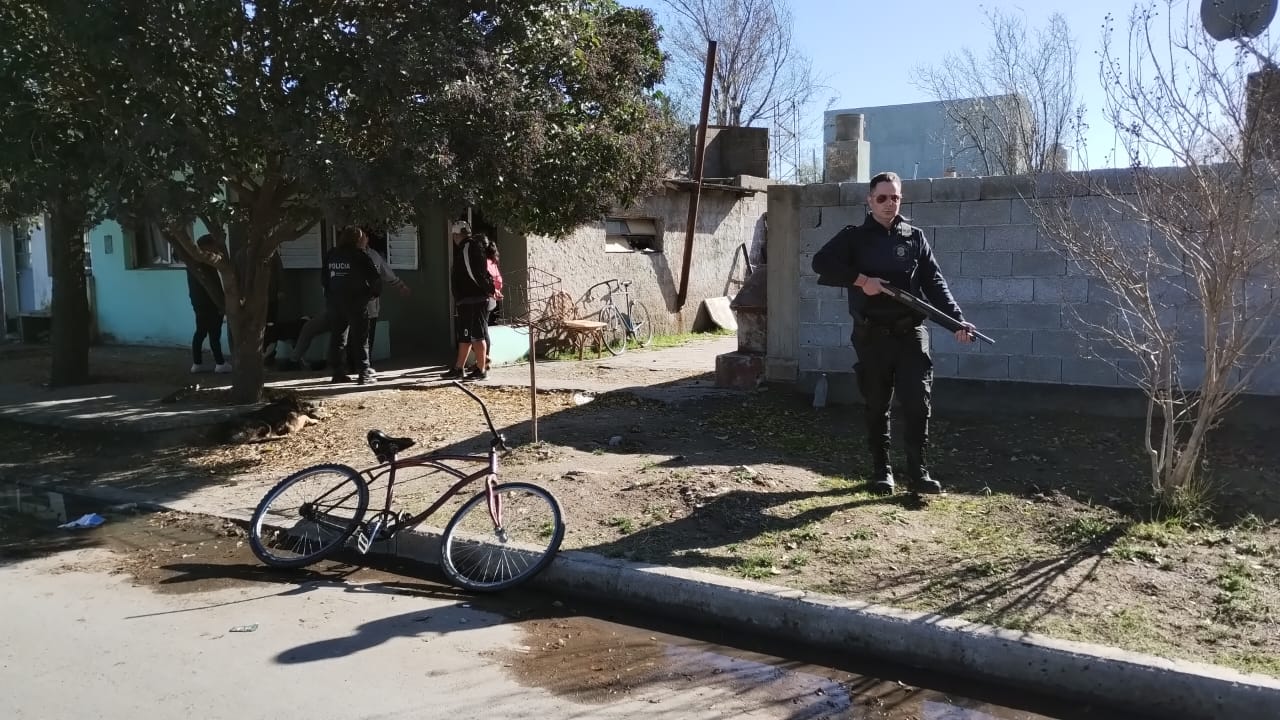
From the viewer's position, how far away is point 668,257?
1673 centimetres

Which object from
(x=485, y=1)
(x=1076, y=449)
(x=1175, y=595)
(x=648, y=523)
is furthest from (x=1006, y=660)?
(x=485, y=1)

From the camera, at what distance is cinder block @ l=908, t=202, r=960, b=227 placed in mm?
8039

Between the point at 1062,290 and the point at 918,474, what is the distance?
2542 millimetres

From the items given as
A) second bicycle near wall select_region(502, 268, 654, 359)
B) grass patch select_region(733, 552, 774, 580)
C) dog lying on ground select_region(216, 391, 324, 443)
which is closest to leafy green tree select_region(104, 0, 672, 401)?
dog lying on ground select_region(216, 391, 324, 443)

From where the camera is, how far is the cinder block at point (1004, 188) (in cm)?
766

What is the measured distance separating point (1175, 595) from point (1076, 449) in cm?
255

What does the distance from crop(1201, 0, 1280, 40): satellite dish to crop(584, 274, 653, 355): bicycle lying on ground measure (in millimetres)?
9901

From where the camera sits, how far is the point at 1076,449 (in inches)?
276

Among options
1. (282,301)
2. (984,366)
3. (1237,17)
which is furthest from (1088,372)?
(282,301)

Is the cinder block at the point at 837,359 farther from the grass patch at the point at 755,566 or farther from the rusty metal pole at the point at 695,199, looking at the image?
the rusty metal pole at the point at 695,199

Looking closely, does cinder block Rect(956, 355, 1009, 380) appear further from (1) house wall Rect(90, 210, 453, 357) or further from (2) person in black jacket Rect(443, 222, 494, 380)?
(1) house wall Rect(90, 210, 453, 357)

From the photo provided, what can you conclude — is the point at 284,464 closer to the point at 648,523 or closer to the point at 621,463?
the point at 621,463

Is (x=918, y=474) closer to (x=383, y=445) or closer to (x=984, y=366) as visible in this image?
(x=984, y=366)

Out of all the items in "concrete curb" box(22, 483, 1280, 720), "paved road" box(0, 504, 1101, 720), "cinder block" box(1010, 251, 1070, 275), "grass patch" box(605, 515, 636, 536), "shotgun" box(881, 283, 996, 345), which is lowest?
"paved road" box(0, 504, 1101, 720)
